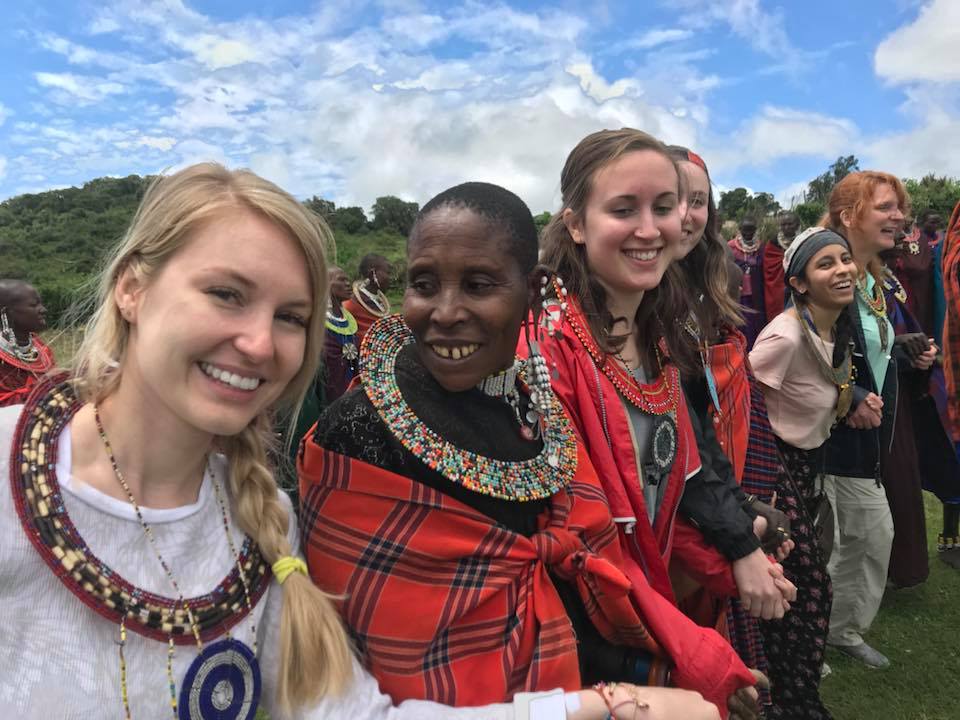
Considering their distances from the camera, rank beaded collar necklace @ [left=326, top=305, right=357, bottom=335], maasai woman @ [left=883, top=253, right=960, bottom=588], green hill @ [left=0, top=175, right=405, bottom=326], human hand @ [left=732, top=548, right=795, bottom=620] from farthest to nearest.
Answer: green hill @ [left=0, top=175, right=405, bottom=326], beaded collar necklace @ [left=326, top=305, right=357, bottom=335], maasai woman @ [left=883, top=253, right=960, bottom=588], human hand @ [left=732, top=548, right=795, bottom=620]

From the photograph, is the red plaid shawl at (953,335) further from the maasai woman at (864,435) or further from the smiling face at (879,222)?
the smiling face at (879,222)

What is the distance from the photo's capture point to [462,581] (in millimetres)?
1270

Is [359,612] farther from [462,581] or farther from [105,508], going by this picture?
[105,508]

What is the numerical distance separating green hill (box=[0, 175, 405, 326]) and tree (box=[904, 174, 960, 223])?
17.7m

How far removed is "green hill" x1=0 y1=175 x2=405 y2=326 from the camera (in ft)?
65.0

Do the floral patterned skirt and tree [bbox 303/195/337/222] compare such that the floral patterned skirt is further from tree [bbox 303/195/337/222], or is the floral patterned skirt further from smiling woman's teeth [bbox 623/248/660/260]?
tree [bbox 303/195/337/222]

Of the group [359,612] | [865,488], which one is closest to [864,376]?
[865,488]

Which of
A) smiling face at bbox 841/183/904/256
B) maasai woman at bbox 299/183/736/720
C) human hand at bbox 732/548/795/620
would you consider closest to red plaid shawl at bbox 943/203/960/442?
smiling face at bbox 841/183/904/256

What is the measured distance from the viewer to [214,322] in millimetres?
1131

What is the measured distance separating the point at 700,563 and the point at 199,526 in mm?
1360

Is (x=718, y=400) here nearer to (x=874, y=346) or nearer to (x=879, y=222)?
(x=874, y=346)

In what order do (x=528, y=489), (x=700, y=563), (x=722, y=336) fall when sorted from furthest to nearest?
(x=722, y=336)
(x=700, y=563)
(x=528, y=489)

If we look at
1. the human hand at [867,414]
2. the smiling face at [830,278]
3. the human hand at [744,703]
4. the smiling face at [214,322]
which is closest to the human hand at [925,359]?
the human hand at [867,414]

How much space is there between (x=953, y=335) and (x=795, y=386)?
1528mm
